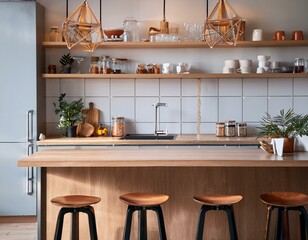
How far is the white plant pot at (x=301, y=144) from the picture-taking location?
152 inches

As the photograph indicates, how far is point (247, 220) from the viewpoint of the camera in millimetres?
3861

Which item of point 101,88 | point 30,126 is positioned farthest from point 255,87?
point 30,126

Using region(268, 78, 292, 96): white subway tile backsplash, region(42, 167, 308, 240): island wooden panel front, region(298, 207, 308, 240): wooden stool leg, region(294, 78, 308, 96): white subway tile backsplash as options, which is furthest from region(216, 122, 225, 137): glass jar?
region(298, 207, 308, 240): wooden stool leg

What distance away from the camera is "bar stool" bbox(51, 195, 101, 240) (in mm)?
3360

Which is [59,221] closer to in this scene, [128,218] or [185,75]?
[128,218]

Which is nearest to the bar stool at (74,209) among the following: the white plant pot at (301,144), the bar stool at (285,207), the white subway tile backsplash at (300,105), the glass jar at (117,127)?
the bar stool at (285,207)

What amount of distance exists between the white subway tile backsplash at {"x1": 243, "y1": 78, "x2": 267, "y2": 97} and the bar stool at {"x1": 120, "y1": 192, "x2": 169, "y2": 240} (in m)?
2.60

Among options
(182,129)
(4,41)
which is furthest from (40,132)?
(182,129)

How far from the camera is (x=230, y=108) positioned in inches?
228

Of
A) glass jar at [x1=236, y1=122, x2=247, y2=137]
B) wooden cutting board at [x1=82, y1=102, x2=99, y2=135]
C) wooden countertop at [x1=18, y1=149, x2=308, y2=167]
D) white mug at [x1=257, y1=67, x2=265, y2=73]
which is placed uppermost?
white mug at [x1=257, y1=67, x2=265, y2=73]

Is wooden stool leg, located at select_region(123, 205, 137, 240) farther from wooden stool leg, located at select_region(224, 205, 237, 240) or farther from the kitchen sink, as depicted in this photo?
the kitchen sink

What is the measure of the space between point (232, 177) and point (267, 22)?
2.56 meters

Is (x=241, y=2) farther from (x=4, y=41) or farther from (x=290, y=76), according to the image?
(x=4, y=41)

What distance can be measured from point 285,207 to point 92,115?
2.98 metres
